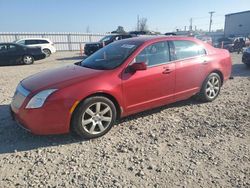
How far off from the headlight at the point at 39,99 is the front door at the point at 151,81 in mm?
1257

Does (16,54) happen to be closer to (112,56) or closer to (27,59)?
(27,59)

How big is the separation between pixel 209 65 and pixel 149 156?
301cm

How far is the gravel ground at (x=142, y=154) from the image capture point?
3121mm

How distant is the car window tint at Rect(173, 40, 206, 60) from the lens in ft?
17.2

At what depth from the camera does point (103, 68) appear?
4570 millimetres

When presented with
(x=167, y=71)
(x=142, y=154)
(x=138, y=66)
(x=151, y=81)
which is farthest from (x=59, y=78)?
(x=167, y=71)

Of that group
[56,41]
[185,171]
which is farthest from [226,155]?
[56,41]

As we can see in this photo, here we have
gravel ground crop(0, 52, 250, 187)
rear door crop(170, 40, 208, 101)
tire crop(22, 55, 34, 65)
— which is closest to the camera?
gravel ground crop(0, 52, 250, 187)

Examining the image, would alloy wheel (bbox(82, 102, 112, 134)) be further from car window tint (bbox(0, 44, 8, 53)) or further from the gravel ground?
car window tint (bbox(0, 44, 8, 53))

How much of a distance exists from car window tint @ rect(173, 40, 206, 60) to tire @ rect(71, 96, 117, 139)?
190 cm

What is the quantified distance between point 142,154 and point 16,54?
511 inches

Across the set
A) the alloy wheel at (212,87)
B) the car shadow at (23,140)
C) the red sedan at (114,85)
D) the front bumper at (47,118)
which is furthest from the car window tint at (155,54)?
the car shadow at (23,140)

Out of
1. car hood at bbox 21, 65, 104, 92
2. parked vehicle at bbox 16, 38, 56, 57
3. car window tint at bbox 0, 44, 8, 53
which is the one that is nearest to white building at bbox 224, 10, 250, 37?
parked vehicle at bbox 16, 38, 56, 57

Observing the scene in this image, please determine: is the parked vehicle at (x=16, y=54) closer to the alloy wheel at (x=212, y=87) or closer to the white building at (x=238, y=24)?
the alloy wheel at (x=212, y=87)
